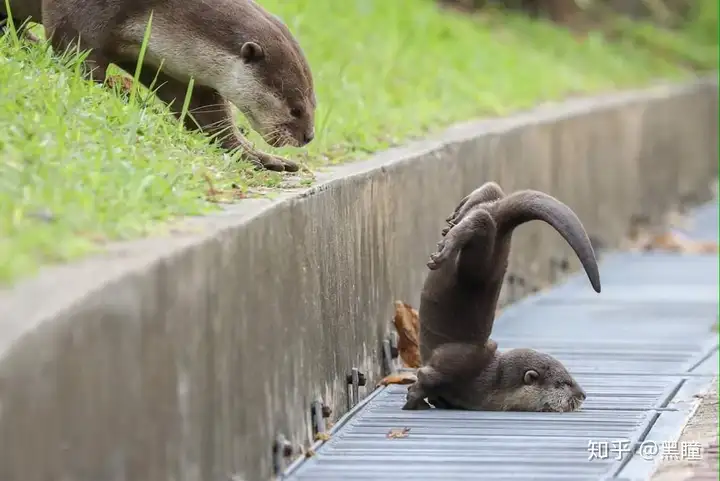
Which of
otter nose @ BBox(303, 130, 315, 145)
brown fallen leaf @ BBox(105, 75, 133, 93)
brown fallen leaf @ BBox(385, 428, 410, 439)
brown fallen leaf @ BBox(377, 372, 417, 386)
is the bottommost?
brown fallen leaf @ BBox(377, 372, 417, 386)

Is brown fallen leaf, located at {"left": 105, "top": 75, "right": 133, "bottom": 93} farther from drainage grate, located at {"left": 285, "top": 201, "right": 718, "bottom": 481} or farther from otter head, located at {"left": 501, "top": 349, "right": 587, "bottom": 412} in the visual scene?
otter head, located at {"left": 501, "top": 349, "right": 587, "bottom": 412}

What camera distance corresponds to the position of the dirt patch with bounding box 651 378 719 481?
5219 mm

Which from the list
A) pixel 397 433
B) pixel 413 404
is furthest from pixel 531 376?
pixel 397 433

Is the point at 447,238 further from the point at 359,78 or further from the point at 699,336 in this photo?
the point at 359,78

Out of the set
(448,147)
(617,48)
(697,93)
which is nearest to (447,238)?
(448,147)

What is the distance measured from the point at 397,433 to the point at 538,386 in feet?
2.64

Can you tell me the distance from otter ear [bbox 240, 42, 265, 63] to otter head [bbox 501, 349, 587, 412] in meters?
1.61

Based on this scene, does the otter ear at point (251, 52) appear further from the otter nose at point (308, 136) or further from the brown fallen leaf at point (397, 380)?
the brown fallen leaf at point (397, 380)

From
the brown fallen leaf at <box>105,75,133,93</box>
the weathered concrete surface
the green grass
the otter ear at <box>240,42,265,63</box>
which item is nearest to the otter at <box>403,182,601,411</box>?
the weathered concrete surface

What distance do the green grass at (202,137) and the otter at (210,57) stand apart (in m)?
0.14

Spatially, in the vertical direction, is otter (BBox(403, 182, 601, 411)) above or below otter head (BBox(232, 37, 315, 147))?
below

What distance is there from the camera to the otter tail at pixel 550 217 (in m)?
6.07

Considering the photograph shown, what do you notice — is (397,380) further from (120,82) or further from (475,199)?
(120,82)

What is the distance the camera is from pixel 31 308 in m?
3.47
